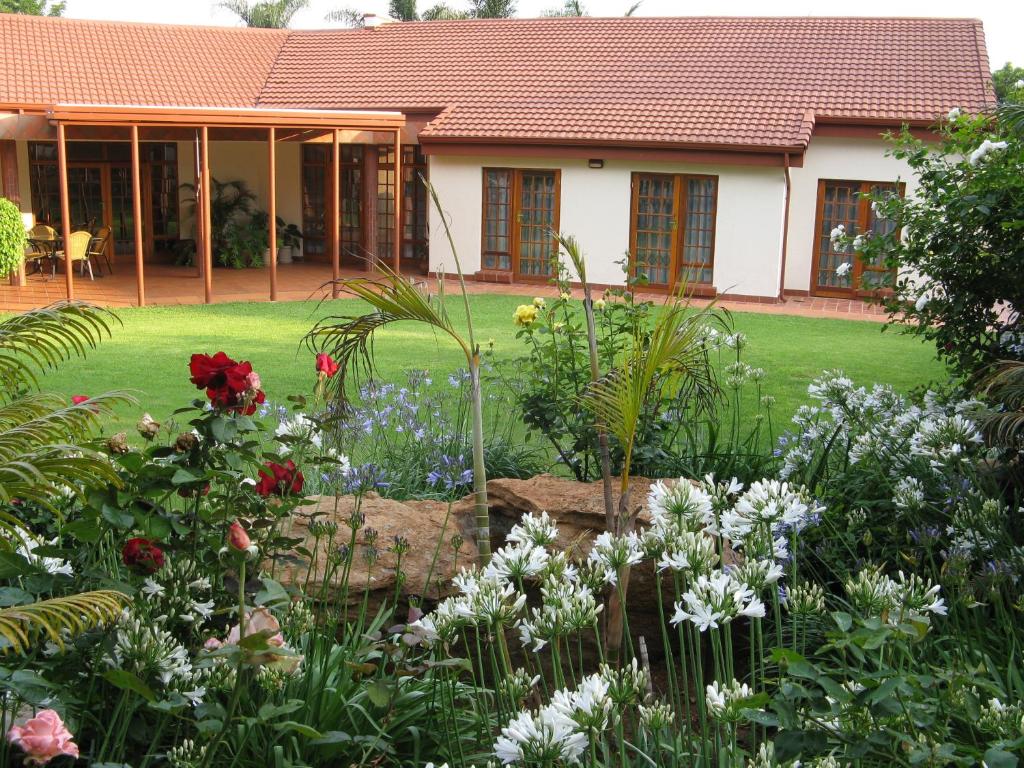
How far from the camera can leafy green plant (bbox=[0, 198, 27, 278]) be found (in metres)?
16.9

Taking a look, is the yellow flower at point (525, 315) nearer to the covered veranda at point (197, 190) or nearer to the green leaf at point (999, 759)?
the green leaf at point (999, 759)

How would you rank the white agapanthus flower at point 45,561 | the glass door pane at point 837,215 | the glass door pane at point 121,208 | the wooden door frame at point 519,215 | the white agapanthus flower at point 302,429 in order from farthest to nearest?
the glass door pane at point 121,208 → the wooden door frame at point 519,215 → the glass door pane at point 837,215 → the white agapanthus flower at point 302,429 → the white agapanthus flower at point 45,561

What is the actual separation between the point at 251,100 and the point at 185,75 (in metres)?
1.39

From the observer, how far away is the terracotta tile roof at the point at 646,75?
766 inches

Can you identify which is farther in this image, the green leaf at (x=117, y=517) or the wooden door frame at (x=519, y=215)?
the wooden door frame at (x=519, y=215)

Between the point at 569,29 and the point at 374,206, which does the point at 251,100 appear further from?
the point at 569,29

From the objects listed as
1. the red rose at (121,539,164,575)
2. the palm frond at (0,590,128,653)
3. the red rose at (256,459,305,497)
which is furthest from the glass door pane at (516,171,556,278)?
the palm frond at (0,590,128,653)

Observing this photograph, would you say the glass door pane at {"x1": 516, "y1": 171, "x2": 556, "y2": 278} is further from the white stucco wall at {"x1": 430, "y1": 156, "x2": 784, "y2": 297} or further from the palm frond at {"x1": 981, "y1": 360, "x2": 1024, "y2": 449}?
the palm frond at {"x1": 981, "y1": 360, "x2": 1024, "y2": 449}

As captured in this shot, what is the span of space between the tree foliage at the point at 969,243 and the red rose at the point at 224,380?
4144 millimetres

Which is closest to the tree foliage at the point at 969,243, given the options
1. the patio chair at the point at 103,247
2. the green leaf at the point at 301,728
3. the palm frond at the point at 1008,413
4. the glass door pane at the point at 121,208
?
the palm frond at the point at 1008,413

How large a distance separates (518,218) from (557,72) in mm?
3711

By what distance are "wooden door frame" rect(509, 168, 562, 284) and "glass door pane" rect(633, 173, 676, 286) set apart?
4.98 ft

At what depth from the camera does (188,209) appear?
23.6 metres

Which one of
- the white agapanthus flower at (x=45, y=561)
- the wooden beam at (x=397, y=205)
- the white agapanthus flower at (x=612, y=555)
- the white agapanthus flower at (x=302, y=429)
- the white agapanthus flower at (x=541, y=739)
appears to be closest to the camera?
the white agapanthus flower at (x=541, y=739)
